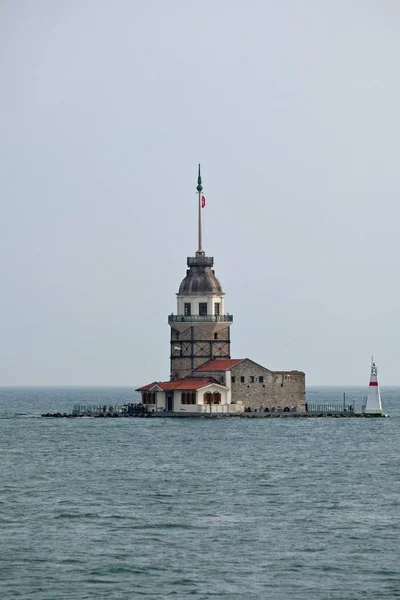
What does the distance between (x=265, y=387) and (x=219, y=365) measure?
4688 millimetres

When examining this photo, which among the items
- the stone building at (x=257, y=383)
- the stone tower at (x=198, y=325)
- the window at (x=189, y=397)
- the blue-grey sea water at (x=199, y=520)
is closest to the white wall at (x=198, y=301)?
the stone tower at (x=198, y=325)

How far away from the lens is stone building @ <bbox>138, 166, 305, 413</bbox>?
431ft

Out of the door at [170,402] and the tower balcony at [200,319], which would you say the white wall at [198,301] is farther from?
Result: the door at [170,402]

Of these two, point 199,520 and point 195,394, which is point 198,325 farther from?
point 199,520

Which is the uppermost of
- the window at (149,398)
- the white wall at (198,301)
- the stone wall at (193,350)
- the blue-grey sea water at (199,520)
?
the white wall at (198,301)

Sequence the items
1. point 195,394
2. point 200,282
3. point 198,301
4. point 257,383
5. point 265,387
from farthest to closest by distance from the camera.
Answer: point 200,282 → point 198,301 → point 265,387 → point 257,383 → point 195,394

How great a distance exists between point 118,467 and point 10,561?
34428 mm

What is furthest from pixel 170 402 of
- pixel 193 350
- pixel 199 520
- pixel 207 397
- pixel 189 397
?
pixel 199 520

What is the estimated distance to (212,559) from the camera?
50688mm

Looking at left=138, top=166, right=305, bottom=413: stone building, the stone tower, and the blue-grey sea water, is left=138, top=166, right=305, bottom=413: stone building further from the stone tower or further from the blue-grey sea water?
the blue-grey sea water

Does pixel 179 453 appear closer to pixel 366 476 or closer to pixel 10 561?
pixel 366 476

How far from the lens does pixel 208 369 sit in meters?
132

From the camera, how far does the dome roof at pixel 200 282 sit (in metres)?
138

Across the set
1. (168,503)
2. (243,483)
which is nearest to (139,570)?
(168,503)
